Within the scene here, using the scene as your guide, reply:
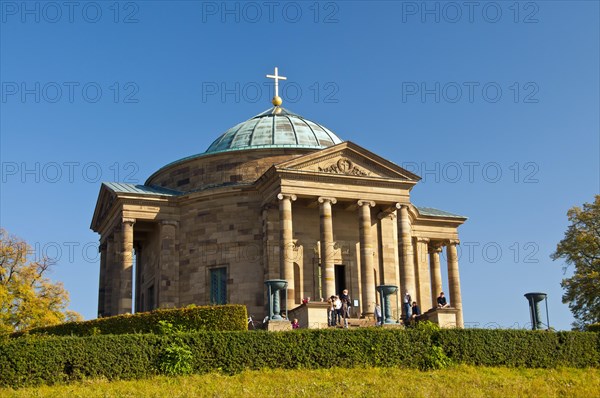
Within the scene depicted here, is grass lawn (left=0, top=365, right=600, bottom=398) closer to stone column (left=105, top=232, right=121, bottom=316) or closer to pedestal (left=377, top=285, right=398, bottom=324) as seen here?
pedestal (left=377, top=285, right=398, bottom=324)

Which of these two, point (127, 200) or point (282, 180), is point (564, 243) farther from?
point (127, 200)

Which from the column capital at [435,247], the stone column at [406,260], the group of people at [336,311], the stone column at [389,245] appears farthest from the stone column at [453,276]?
the group of people at [336,311]

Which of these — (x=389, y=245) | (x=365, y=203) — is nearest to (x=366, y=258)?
(x=365, y=203)

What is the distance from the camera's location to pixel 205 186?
5038 cm

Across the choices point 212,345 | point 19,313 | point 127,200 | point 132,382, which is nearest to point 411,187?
point 127,200

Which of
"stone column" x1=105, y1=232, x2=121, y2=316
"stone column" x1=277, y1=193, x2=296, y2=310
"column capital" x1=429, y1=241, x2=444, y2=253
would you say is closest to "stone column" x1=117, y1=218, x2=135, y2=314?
"stone column" x1=105, y1=232, x2=121, y2=316

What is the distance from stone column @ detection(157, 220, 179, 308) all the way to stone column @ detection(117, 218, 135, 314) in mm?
1849

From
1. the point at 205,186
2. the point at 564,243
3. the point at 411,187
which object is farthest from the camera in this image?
the point at 564,243

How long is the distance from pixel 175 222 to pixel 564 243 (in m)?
26.7

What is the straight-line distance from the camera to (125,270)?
153 ft

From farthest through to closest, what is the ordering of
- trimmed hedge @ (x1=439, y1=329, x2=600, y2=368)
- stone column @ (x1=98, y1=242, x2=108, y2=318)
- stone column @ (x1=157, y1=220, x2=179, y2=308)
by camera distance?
stone column @ (x1=98, y1=242, x2=108, y2=318) → stone column @ (x1=157, y1=220, x2=179, y2=308) → trimmed hedge @ (x1=439, y1=329, x2=600, y2=368)

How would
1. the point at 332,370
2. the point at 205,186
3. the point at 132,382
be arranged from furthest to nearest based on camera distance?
the point at 205,186
the point at 332,370
the point at 132,382

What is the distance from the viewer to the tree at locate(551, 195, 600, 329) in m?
52.8

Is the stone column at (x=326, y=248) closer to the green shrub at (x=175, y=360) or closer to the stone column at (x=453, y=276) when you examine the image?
the stone column at (x=453, y=276)
